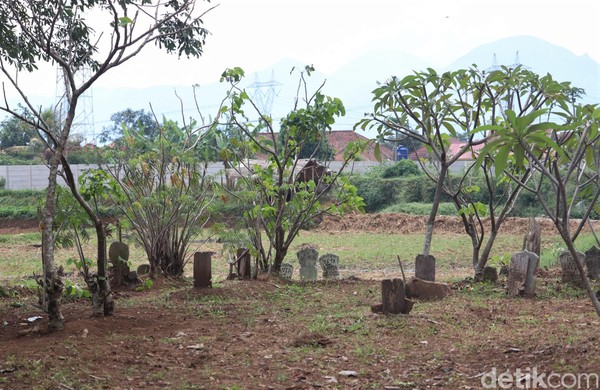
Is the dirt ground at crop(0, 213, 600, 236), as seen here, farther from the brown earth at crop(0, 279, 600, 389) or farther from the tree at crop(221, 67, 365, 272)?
the brown earth at crop(0, 279, 600, 389)


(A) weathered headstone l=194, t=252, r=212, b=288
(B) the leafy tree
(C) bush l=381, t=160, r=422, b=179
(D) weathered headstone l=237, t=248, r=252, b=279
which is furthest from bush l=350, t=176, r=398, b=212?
(A) weathered headstone l=194, t=252, r=212, b=288

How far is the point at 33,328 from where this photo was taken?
5.42 m

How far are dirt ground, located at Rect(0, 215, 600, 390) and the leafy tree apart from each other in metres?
1.53

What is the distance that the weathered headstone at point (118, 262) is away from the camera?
8181mm

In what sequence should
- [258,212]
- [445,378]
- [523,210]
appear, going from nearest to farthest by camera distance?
[445,378], [258,212], [523,210]

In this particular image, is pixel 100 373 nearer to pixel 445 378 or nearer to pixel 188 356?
pixel 188 356

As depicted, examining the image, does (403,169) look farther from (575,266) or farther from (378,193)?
(575,266)

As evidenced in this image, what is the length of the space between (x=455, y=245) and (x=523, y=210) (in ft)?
27.6

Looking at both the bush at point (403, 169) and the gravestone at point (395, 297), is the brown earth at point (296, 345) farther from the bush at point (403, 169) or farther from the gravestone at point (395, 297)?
the bush at point (403, 169)

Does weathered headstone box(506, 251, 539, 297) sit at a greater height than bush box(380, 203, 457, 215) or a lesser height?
lesser

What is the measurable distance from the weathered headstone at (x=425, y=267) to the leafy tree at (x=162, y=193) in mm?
2945

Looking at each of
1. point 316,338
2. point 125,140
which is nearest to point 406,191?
point 125,140

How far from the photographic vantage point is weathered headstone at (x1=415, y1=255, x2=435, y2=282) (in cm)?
754

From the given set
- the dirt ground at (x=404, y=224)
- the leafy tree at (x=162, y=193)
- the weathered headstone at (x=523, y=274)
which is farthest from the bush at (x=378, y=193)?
the weathered headstone at (x=523, y=274)
